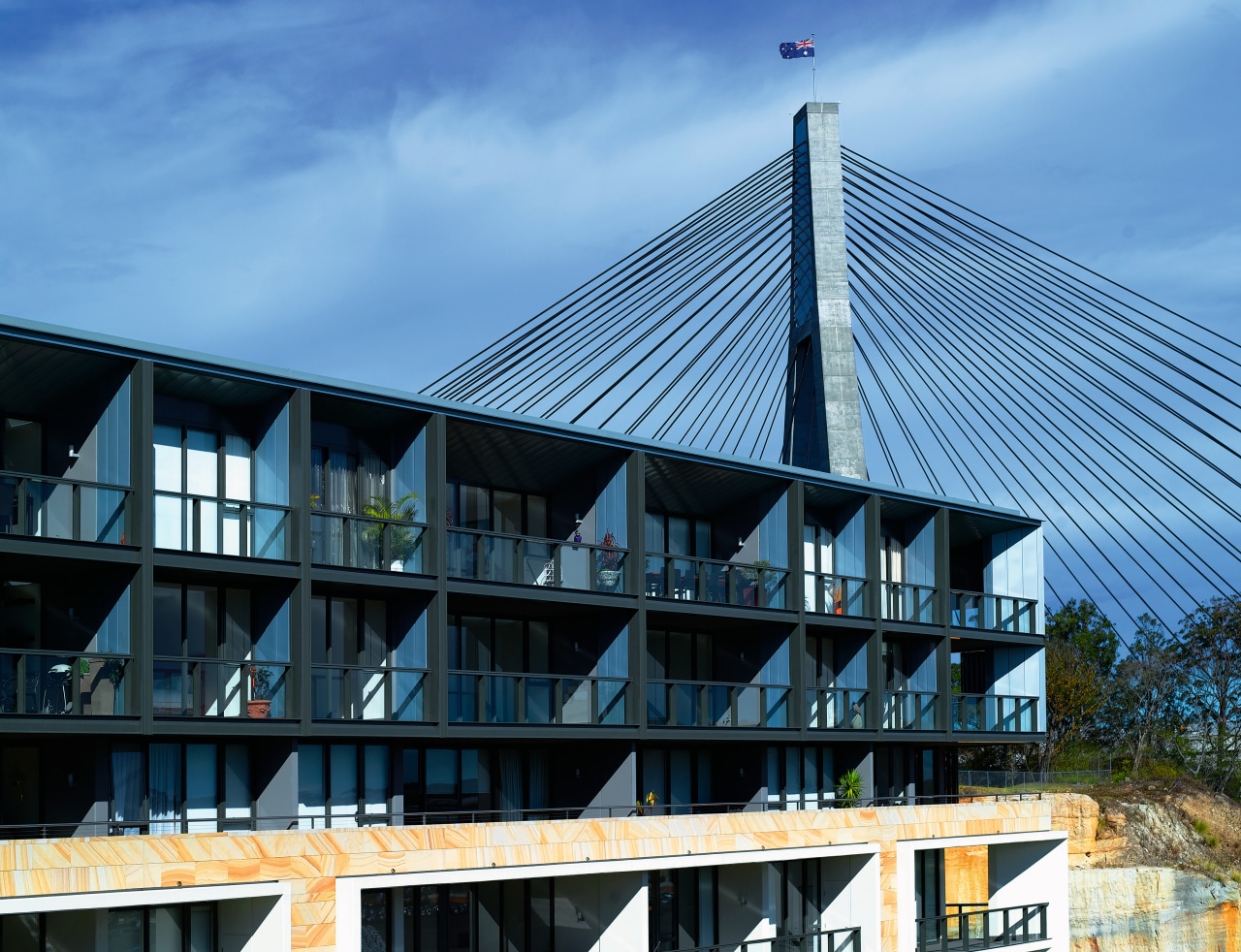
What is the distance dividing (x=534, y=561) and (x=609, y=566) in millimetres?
1847

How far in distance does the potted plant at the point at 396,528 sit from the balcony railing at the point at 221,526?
1.90 meters

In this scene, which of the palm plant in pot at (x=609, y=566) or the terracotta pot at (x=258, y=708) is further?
the palm plant in pot at (x=609, y=566)

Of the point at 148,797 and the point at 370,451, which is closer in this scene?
the point at 148,797

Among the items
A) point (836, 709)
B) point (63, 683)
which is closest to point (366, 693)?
point (63, 683)

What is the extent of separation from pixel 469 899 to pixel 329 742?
15.7ft

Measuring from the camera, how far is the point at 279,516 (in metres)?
27.3

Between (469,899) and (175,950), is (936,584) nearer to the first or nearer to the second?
(469,899)

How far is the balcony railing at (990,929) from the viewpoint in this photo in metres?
38.4

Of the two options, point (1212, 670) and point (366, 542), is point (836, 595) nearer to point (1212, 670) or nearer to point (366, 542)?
point (366, 542)

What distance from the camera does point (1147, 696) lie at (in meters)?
63.9

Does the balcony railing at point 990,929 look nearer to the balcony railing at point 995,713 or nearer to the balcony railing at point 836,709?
the balcony railing at point 995,713

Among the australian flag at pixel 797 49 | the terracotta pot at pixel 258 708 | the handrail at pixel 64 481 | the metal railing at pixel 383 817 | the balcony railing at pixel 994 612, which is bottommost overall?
the metal railing at pixel 383 817

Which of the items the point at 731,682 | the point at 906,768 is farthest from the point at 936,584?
the point at 731,682

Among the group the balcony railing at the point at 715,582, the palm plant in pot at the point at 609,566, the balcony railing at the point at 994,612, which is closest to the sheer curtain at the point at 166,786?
the palm plant in pot at the point at 609,566
